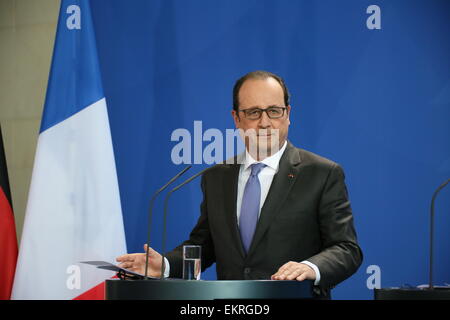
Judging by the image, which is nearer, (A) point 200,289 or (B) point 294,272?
(A) point 200,289

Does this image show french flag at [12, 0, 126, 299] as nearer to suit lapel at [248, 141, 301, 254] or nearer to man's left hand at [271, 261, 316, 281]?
suit lapel at [248, 141, 301, 254]

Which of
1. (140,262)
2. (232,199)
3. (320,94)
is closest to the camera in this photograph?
(140,262)

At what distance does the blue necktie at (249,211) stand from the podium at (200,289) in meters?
0.70

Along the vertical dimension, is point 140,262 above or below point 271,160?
below

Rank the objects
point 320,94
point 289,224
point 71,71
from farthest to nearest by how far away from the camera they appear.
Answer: point 320,94
point 71,71
point 289,224

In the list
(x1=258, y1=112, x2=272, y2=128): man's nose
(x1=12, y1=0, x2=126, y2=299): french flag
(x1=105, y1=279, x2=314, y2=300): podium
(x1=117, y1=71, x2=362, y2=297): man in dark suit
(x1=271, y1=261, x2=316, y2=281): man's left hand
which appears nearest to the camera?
(x1=105, y1=279, x2=314, y2=300): podium

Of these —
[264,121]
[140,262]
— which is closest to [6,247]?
[140,262]

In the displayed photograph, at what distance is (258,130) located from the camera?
2691 mm

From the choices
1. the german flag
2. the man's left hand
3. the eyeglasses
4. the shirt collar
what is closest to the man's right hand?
the man's left hand

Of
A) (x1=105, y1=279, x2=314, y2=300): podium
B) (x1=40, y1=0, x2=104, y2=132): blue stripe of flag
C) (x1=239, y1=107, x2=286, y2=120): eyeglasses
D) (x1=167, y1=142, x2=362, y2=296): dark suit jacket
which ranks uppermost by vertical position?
(x1=40, y1=0, x2=104, y2=132): blue stripe of flag

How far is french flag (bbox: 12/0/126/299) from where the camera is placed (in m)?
3.47

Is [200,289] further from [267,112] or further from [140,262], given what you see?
[267,112]

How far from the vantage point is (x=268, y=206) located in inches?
100

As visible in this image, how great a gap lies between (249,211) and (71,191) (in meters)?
1.32
